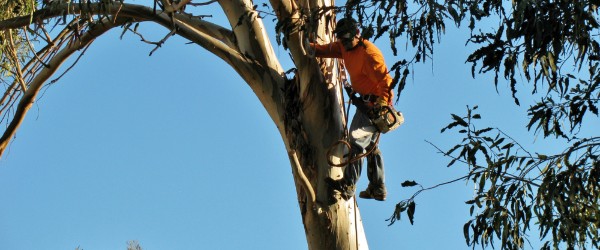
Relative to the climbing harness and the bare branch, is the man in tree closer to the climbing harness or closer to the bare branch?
the climbing harness

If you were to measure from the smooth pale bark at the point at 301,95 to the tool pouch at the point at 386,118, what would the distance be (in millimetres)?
268

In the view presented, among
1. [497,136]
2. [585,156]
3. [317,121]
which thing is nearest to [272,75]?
[317,121]

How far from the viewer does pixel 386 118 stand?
214 inches

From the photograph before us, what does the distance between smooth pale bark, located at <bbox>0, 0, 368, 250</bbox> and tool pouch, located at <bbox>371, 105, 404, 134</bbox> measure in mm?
268

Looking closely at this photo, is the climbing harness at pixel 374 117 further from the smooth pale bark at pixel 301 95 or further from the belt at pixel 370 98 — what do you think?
the smooth pale bark at pixel 301 95

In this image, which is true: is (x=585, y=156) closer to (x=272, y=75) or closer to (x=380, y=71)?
(x=380, y=71)

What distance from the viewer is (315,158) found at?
5621 millimetres

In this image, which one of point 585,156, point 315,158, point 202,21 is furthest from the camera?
point 202,21

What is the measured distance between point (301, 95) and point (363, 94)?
1.15ft

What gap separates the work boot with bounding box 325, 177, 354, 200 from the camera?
218 inches

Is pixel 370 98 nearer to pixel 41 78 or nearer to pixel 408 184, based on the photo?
pixel 408 184

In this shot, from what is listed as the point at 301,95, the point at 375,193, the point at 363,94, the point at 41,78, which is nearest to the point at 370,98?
the point at 363,94

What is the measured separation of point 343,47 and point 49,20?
6.60 ft

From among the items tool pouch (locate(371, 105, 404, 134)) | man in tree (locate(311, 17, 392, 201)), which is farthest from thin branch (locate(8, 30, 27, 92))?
tool pouch (locate(371, 105, 404, 134))
